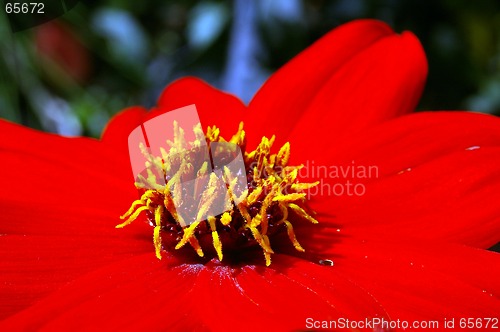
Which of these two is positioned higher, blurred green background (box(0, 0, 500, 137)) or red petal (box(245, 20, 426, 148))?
blurred green background (box(0, 0, 500, 137))

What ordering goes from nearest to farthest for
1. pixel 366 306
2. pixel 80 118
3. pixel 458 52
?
pixel 366 306 < pixel 80 118 < pixel 458 52

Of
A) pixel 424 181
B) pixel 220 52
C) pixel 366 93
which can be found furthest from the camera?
pixel 220 52

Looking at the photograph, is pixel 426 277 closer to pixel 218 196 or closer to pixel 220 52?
pixel 218 196

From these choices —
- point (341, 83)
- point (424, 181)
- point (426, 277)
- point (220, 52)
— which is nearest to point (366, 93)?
point (341, 83)

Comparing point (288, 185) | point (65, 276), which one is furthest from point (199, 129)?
point (65, 276)

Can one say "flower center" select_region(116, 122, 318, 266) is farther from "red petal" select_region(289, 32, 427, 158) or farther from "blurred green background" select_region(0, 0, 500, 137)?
"blurred green background" select_region(0, 0, 500, 137)

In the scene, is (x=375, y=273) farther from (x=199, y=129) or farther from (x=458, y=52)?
(x=458, y=52)

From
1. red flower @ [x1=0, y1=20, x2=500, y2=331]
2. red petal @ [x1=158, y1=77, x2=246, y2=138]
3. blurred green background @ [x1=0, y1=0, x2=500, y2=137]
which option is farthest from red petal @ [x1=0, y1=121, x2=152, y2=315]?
blurred green background @ [x1=0, y1=0, x2=500, y2=137]
